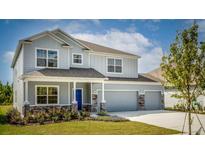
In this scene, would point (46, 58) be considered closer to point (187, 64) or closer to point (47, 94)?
point (47, 94)

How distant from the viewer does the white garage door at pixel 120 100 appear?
17.6 meters

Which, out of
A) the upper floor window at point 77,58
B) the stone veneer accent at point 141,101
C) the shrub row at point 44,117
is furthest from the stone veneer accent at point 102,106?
the stone veneer accent at point 141,101

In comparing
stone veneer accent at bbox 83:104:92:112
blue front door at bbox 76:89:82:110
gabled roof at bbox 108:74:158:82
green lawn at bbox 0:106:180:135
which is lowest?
green lawn at bbox 0:106:180:135

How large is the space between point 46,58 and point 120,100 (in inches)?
210

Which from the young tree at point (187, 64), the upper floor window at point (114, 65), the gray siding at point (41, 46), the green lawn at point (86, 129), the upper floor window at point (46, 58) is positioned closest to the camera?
the young tree at point (187, 64)

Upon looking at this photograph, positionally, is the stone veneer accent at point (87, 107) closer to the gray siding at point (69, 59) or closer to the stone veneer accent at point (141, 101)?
the gray siding at point (69, 59)

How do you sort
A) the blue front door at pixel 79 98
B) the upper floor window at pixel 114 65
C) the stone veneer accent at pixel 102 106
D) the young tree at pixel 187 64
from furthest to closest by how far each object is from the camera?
the upper floor window at pixel 114 65 < the blue front door at pixel 79 98 < the stone veneer accent at pixel 102 106 < the young tree at pixel 187 64

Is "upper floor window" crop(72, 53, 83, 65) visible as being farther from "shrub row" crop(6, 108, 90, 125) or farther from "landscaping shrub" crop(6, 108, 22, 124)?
"landscaping shrub" crop(6, 108, 22, 124)

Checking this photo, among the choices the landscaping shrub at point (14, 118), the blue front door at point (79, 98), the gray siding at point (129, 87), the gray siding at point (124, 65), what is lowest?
the landscaping shrub at point (14, 118)

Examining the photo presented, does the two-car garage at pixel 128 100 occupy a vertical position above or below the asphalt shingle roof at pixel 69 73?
below

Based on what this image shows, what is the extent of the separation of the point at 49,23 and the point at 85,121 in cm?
482

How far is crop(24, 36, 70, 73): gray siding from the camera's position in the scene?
1567 centimetres

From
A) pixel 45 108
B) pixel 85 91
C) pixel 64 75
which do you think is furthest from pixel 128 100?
pixel 45 108

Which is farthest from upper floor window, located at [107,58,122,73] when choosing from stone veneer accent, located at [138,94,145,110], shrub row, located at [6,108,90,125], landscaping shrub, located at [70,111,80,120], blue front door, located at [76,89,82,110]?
landscaping shrub, located at [70,111,80,120]
